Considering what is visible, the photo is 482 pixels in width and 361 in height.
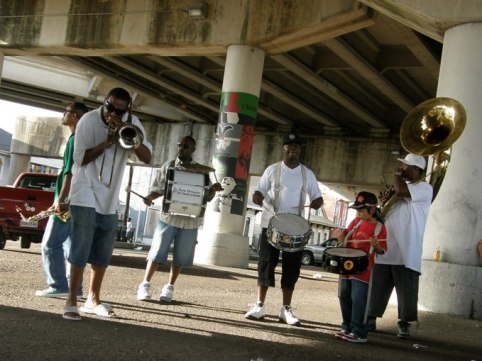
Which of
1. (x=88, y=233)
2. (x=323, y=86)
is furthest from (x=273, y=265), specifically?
(x=323, y=86)

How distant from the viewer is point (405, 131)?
812 centimetres

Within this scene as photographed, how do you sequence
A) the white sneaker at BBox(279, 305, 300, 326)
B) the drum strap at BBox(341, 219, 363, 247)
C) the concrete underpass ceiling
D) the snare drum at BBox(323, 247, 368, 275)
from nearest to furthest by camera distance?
1. the snare drum at BBox(323, 247, 368, 275)
2. the drum strap at BBox(341, 219, 363, 247)
3. the white sneaker at BBox(279, 305, 300, 326)
4. the concrete underpass ceiling

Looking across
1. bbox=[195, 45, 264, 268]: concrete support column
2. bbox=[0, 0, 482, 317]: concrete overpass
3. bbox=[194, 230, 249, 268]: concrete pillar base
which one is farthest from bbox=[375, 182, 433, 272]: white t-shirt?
bbox=[194, 230, 249, 268]: concrete pillar base

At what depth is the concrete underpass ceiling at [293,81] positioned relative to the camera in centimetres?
2003

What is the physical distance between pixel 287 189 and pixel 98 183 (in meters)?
2.26

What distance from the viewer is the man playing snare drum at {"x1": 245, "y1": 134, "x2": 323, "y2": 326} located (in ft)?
23.2

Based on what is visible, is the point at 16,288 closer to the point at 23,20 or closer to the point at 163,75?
the point at 23,20

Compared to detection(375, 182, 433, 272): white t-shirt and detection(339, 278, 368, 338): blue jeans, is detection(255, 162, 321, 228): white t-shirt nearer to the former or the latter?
detection(375, 182, 433, 272): white t-shirt

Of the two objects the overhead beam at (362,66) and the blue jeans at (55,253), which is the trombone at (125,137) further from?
the overhead beam at (362,66)

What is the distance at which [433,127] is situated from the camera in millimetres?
8086

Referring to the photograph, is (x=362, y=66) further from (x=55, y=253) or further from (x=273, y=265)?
(x=55, y=253)

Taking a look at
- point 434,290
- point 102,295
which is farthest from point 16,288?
point 434,290

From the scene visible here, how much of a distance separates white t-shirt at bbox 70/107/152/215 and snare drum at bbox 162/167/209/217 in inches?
64.3

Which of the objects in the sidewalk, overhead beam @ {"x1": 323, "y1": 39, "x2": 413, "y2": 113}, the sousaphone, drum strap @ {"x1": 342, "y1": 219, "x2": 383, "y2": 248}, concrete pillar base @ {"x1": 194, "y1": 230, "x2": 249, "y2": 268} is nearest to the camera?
the sidewalk
